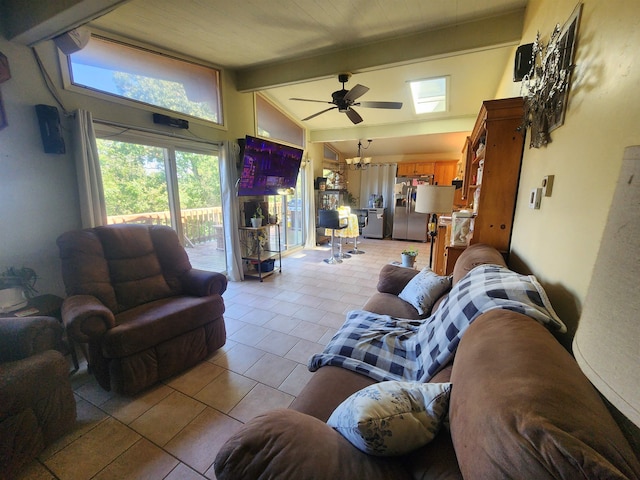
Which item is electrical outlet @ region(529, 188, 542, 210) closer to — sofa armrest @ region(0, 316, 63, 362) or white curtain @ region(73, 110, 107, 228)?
sofa armrest @ region(0, 316, 63, 362)

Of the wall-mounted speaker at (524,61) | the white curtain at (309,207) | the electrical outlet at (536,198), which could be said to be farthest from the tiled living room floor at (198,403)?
the white curtain at (309,207)

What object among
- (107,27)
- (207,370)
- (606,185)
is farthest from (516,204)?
(107,27)

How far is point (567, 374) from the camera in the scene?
60 centimetres

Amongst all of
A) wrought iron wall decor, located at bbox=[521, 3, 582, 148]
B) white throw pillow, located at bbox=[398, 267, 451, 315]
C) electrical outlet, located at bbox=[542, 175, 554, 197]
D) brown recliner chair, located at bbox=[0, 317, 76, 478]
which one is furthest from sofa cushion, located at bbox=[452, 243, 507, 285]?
brown recliner chair, located at bbox=[0, 317, 76, 478]

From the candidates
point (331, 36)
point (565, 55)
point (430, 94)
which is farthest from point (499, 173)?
point (430, 94)

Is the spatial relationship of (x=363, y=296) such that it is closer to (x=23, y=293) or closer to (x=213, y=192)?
(x=213, y=192)

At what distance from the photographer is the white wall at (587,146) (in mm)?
801

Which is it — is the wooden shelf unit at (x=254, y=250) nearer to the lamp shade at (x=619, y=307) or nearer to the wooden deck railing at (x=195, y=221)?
the wooden deck railing at (x=195, y=221)

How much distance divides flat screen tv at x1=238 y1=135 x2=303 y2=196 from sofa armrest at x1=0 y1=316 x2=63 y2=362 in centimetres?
261

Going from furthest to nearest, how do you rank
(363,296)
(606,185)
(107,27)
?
1. (363,296)
2. (107,27)
3. (606,185)

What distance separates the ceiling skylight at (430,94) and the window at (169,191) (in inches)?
120

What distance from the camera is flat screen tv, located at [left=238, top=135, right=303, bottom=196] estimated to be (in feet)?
12.1

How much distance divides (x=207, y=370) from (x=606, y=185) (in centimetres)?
244

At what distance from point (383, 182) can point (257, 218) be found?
16.2 feet
